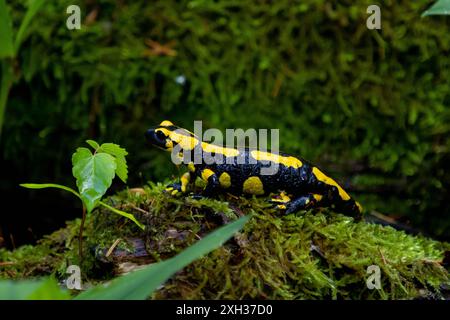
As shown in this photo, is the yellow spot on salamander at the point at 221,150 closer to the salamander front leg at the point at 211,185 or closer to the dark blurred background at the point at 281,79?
the salamander front leg at the point at 211,185

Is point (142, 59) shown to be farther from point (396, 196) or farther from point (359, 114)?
point (396, 196)

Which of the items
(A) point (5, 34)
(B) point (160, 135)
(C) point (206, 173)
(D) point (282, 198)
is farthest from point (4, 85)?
(D) point (282, 198)

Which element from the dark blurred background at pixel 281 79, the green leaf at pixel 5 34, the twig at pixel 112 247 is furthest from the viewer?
the dark blurred background at pixel 281 79

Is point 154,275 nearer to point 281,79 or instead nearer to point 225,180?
point 225,180

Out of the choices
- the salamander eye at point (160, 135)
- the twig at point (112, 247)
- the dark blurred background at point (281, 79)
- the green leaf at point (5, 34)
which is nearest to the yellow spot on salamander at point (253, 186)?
the salamander eye at point (160, 135)

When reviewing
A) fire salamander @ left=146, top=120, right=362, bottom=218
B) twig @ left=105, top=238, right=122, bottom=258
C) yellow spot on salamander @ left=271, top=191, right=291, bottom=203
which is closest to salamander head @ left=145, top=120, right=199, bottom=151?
fire salamander @ left=146, top=120, right=362, bottom=218
